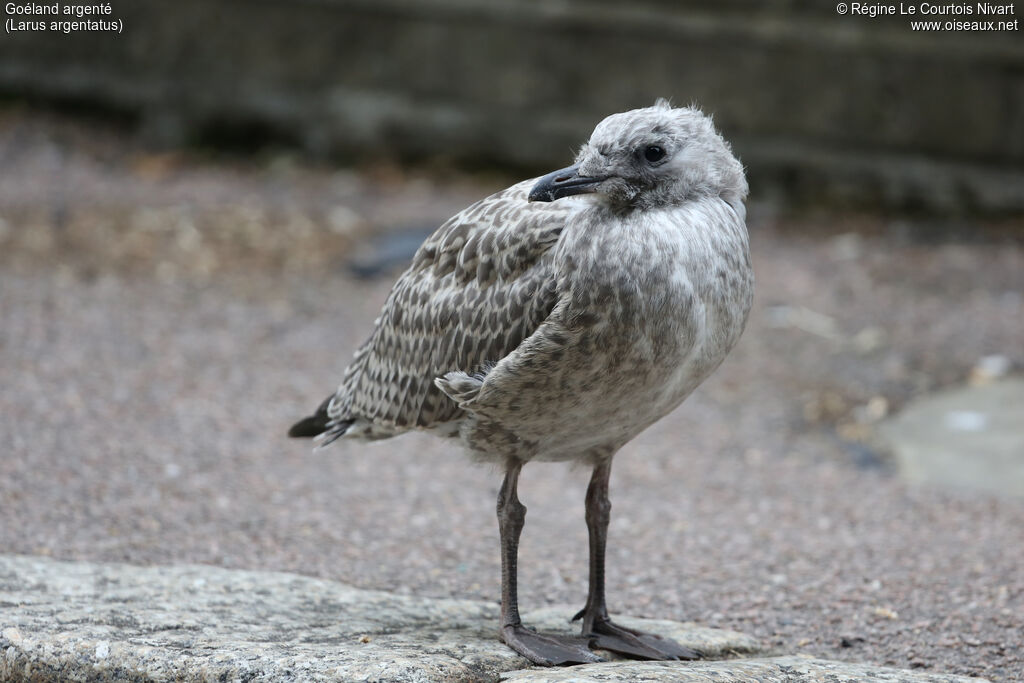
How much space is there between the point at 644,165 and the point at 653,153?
0.04 metres

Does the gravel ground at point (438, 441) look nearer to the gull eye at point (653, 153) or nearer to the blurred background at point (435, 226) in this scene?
the blurred background at point (435, 226)

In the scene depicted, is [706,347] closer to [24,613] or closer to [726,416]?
[24,613]

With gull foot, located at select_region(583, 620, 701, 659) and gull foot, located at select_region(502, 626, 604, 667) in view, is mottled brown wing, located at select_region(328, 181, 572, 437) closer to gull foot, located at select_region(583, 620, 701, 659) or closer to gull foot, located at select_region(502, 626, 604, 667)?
gull foot, located at select_region(502, 626, 604, 667)

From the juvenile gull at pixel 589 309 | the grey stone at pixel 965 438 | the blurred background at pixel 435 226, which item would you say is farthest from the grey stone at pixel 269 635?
the grey stone at pixel 965 438

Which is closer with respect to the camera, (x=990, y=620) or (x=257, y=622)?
(x=257, y=622)

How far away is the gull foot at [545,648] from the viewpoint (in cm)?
350

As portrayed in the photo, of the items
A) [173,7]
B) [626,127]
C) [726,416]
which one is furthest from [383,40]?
[626,127]

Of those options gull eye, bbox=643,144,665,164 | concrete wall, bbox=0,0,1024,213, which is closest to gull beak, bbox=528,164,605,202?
gull eye, bbox=643,144,665,164

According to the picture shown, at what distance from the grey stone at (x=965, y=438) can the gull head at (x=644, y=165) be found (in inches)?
109

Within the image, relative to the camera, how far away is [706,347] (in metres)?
3.33

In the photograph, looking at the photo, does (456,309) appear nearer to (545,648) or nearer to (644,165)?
(644,165)

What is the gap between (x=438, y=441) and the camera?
598 centimetres

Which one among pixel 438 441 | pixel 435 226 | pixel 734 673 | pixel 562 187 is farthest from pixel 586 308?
pixel 435 226

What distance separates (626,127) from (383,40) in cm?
700
